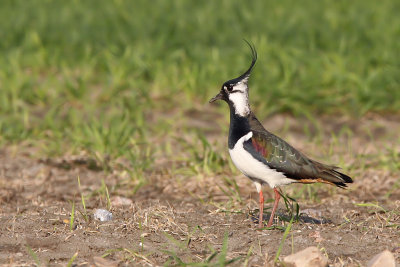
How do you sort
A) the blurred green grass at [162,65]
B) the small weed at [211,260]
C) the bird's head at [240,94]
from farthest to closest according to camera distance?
the blurred green grass at [162,65] < the bird's head at [240,94] < the small weed at [211,260]

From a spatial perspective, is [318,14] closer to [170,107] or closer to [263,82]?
[263,82]

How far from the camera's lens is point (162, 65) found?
901 cm

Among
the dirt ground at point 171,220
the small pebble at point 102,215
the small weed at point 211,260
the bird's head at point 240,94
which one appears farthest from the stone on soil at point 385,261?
the small pebble at point 102,215

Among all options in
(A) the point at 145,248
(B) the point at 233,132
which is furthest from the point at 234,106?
(A) the point at 145,248

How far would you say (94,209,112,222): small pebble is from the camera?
4.73m

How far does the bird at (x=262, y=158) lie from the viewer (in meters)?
4.55

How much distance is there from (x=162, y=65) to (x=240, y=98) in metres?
4.30

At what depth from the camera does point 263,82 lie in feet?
27.4

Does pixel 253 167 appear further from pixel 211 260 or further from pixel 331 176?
pixel 211 260

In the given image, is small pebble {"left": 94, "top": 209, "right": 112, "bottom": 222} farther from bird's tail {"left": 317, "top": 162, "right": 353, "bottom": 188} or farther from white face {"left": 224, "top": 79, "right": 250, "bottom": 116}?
bird's tail {"left": 317, "top": 162, "right": 353, "bottom": 188}

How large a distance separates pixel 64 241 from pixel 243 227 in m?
1.17

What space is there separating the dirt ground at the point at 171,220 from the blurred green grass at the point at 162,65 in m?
0.44

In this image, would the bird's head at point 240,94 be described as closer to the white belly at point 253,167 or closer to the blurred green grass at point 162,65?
the white belly at point 253,167

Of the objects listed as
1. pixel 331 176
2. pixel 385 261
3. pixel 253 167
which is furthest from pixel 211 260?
pixel 331 176
